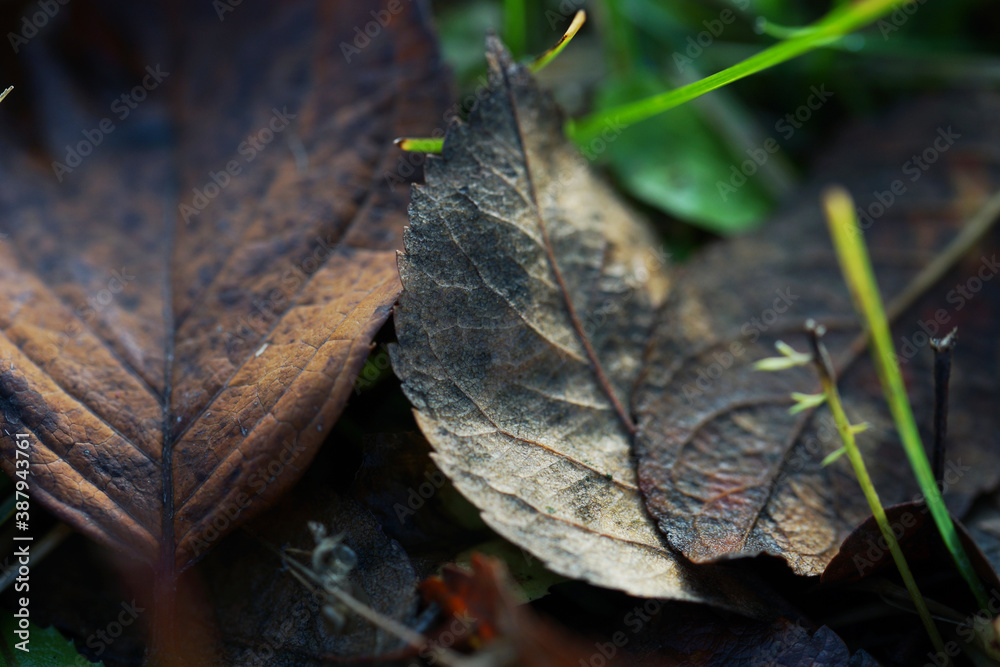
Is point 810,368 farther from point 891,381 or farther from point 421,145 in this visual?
point 421,145

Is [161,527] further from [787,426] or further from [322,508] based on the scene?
[787,426]

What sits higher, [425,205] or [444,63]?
[444,63]

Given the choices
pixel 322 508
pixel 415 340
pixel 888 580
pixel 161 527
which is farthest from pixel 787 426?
pixel 161 527

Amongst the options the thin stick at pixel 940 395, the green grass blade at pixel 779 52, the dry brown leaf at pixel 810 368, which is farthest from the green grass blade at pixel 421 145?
the thin stick at pixel 940 395

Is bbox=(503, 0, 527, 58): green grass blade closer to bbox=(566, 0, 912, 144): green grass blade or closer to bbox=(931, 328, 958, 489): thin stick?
bbox=(566, 0, 912, 144): green grass blade

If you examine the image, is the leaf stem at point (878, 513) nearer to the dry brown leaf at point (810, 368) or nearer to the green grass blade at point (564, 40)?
the dry brown leaf at point (810, 368)

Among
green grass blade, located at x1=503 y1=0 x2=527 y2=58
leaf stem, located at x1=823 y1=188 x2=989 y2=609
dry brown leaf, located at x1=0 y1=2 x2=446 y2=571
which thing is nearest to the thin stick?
leaf stem, located at x1=823 y1=188 x2=989 y2=609
